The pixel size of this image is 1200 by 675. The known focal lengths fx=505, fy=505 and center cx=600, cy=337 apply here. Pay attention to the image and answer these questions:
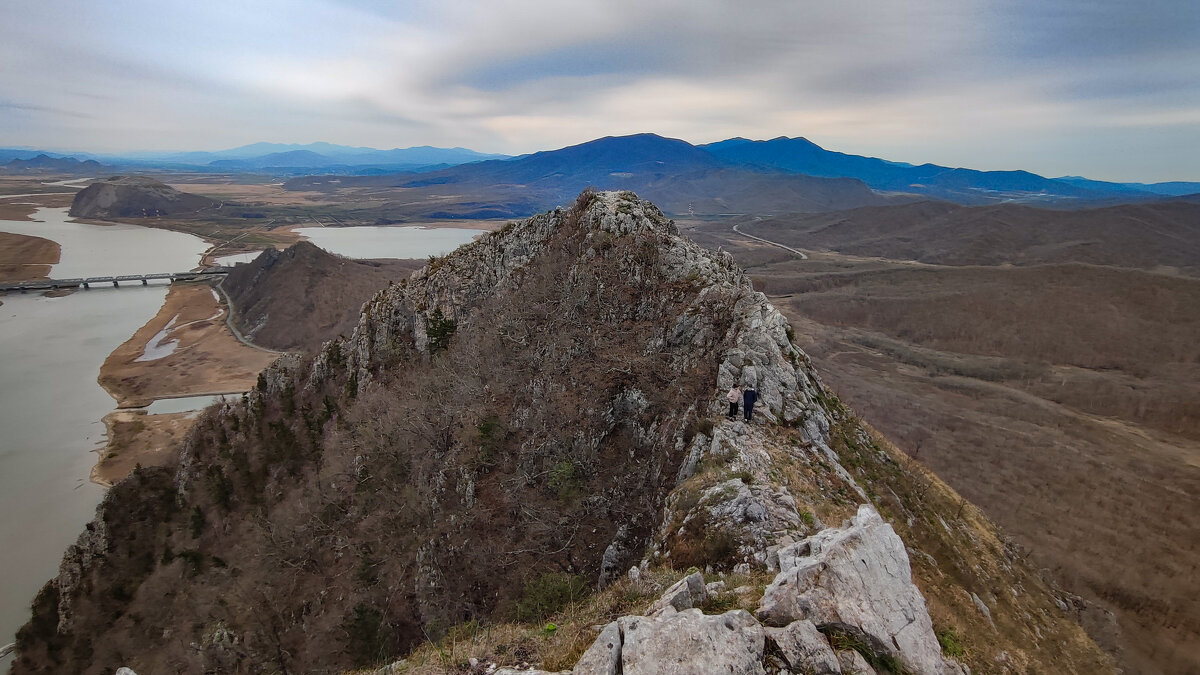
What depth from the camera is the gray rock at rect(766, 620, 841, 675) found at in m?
6.70

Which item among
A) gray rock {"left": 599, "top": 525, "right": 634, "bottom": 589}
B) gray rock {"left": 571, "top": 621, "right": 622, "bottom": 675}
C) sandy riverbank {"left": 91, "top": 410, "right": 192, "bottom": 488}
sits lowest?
sandy riverbank {"left": 91, "top": 410, "right": 192, "bottom": 488}

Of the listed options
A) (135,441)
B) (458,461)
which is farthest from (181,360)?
(458,461)

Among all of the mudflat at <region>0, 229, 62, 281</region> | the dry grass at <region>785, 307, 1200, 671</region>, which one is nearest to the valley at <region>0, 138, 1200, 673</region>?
the dry grass at <region>785, 307, 1200, 671</region>

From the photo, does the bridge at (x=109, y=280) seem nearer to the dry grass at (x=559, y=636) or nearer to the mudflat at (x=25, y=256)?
the mudflat at (x=25, y=256)

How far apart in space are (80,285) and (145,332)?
48.0 m

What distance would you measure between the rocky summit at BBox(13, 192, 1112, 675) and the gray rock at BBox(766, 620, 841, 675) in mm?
38

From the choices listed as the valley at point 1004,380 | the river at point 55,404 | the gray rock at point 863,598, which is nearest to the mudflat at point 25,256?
the river at point 55,404

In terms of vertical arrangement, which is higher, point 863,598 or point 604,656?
point 863,598

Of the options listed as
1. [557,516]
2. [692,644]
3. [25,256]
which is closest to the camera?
[692,644]

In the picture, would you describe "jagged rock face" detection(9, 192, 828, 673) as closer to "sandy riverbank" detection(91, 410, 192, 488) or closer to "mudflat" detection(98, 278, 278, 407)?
"sandy riverbank" detection(91, 410, 192, 488)

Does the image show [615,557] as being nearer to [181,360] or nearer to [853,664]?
[853,664]

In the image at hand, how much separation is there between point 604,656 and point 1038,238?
207314mm

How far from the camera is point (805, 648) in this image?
22.5 feet

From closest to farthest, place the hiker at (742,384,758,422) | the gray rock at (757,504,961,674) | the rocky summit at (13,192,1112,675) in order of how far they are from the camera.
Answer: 1. the gray rock at (757,504,961,674)
2. the rocky summit at (13,192,1112,675)
3. the hiker at (742,384,758,422)
